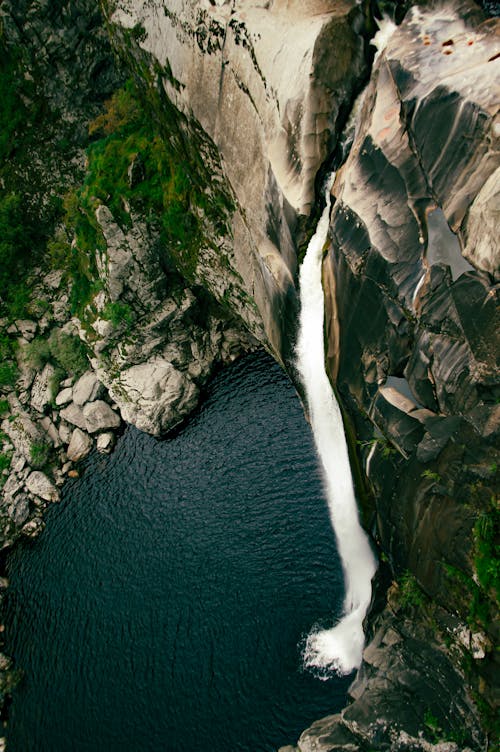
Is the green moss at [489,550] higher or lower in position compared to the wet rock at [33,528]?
higher

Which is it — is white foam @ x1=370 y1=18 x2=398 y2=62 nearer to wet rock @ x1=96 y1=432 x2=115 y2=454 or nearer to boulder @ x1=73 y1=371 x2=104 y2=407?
wet rock @ x1=96 y1=432 x2=115 y2=454

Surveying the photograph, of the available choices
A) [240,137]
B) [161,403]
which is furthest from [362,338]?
[161,403]

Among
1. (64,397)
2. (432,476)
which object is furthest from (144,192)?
(432,476)

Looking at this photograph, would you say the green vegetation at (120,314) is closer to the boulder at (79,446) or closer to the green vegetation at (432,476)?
the boulder at (79,446)

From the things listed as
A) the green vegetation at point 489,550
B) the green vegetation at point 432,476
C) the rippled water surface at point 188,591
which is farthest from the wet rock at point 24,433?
the green vegetation at point 489,550

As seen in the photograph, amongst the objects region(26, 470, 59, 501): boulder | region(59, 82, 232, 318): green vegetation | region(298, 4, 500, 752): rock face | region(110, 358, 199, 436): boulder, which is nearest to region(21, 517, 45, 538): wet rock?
region(26, 470, 59, 501): boulder

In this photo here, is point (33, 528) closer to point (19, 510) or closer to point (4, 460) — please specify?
point (19, 510)
